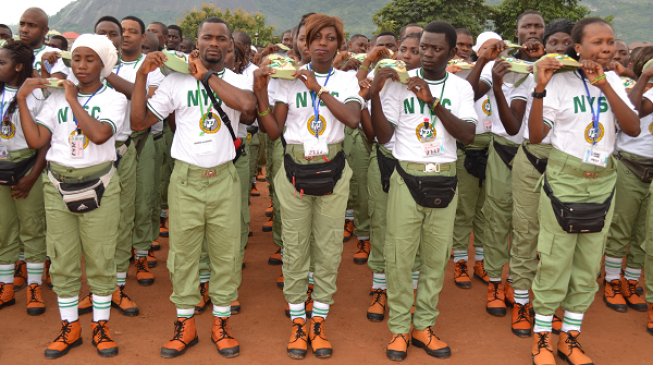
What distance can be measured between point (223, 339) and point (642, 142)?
14.2 feet

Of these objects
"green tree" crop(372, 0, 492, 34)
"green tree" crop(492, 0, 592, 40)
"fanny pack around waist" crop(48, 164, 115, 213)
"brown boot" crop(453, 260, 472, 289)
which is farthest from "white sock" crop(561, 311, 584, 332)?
"green tree" crop(492, 0, 592, 40)

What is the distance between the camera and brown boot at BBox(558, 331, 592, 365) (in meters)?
3.99

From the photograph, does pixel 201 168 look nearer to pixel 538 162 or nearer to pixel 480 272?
pixel 538 162

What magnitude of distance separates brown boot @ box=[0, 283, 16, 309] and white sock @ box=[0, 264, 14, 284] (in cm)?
4

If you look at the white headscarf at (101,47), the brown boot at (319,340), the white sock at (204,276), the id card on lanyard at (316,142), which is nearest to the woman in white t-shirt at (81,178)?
the white headscarf at (101,47)

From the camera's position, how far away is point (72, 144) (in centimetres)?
384

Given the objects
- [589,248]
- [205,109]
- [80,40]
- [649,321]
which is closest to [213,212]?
[205,109]

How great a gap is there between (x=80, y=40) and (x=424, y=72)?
Result: 269 centimetres

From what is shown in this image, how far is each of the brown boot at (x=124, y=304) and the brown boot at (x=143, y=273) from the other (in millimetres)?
478

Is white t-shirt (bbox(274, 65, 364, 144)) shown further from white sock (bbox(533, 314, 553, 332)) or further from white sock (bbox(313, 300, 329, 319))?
white sock (bbox(533, 314, 553, 332))

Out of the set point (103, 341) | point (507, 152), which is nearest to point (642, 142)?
point (507, 152)

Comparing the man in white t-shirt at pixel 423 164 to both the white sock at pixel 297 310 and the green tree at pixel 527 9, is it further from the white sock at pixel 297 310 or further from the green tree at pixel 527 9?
the green tree at pixel 527 9

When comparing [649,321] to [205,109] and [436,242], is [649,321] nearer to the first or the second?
[436,242]

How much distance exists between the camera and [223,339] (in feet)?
13.7
